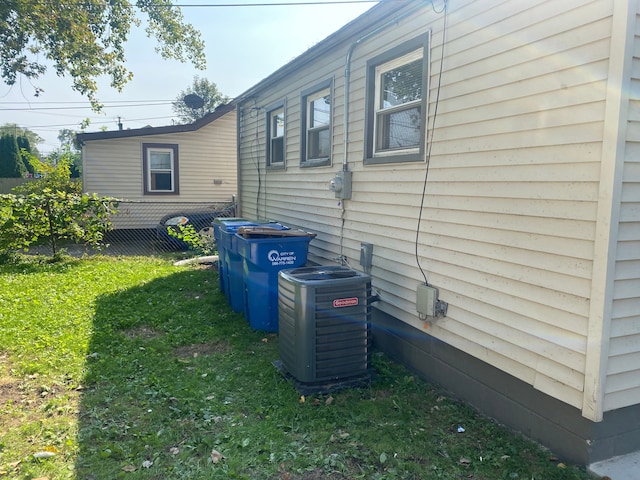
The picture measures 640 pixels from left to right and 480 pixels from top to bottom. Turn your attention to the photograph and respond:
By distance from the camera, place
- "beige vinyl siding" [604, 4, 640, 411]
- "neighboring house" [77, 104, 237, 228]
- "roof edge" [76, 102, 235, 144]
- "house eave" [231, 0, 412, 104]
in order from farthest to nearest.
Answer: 1. "neighboring house" [77, 104, 237, 228]
2. "roof edge" [76, 102, 235, 144]
3. "house eave" [231, 0, 412, 104]
4. "beige vinyl siding" [604, 4, 640, 411]

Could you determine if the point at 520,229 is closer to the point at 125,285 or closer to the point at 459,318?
the point at 459,318

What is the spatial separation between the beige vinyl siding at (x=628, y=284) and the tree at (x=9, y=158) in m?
36.3

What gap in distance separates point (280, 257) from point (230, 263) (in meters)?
1.15

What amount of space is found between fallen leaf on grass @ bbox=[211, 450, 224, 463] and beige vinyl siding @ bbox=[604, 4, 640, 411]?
236cm

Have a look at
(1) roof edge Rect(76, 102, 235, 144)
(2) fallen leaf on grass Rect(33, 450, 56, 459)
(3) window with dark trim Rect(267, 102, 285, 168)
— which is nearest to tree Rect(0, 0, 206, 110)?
(1) roof edge Rect(76, 102, 235, 144)

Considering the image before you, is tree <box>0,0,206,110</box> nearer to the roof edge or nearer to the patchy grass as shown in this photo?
the roof edge

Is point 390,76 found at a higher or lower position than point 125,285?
higher

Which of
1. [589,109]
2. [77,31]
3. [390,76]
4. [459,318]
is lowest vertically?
[459,318]

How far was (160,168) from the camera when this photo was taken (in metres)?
14.4

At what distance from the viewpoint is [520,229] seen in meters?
3.15

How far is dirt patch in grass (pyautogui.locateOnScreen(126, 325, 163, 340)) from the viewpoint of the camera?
5375 millimetres

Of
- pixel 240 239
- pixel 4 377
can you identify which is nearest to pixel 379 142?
pixel 240 239

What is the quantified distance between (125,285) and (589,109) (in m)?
7.08

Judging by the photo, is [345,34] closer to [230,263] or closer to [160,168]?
[230,263]
